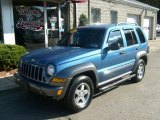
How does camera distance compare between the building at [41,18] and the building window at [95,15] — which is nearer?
the building at [41,18]

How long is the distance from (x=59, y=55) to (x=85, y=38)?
3.94ft

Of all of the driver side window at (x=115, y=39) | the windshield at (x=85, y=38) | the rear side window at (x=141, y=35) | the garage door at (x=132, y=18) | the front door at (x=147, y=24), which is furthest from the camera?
the front door at (x=147, y=24)

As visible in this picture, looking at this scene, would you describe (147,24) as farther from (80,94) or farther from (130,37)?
(80,94)

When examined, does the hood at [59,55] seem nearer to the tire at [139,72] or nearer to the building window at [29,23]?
the tire at [139,72]

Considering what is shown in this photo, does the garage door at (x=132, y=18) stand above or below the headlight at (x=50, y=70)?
above

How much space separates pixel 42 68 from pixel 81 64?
2.66 ft

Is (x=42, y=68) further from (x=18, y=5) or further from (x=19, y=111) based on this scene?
(x=18, y=5)

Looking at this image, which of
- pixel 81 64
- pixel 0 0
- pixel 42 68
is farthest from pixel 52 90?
pixel 0 0

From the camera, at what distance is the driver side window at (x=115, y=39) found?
20.0 ft

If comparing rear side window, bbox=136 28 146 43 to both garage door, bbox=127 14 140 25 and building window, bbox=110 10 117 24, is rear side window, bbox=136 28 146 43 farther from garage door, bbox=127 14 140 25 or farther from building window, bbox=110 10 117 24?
garage door, bbox=127 14 140 25

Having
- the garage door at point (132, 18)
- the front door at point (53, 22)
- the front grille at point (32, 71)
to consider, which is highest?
the garage door at point (132, 18)

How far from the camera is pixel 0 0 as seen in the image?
9922 millimetres

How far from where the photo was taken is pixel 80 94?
529cm

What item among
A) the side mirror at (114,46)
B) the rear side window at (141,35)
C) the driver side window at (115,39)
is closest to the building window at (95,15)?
the rear side window at (141,35)
